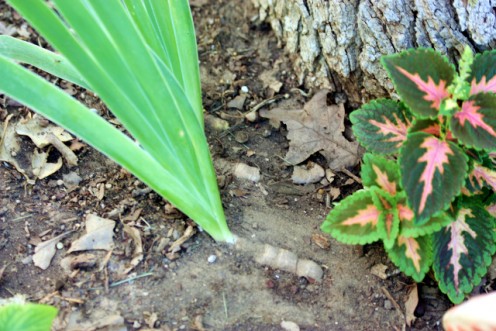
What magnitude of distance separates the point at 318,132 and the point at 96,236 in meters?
0.85

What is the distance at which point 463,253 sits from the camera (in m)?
1.70

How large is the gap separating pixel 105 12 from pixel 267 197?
827mm

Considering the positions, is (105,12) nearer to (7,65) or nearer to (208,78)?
(7,65)

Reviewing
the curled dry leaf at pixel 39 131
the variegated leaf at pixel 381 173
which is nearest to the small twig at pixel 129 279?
the curled dry leaf at pixel 39 131

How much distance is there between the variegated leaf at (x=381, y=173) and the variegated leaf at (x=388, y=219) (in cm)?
5

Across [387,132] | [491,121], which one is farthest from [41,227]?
[491,121]

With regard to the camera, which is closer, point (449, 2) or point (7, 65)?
point (7, 65)

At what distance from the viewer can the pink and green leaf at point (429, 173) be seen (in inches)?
58.6

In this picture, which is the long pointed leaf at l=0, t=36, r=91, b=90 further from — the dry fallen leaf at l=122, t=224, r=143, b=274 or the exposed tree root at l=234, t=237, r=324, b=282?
the exposed tree root at l=234, t=237, r=324, b=282

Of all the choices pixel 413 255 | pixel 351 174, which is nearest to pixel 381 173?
pixel 413 255

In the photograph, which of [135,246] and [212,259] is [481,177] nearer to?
[212,259]

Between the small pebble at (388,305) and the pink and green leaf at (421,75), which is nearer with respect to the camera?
the pink and green leaf at (421,75)

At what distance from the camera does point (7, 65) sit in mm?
1434

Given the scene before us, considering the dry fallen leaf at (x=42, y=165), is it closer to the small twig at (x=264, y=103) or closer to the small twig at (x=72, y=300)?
the small twig at (x=72, y=300)
